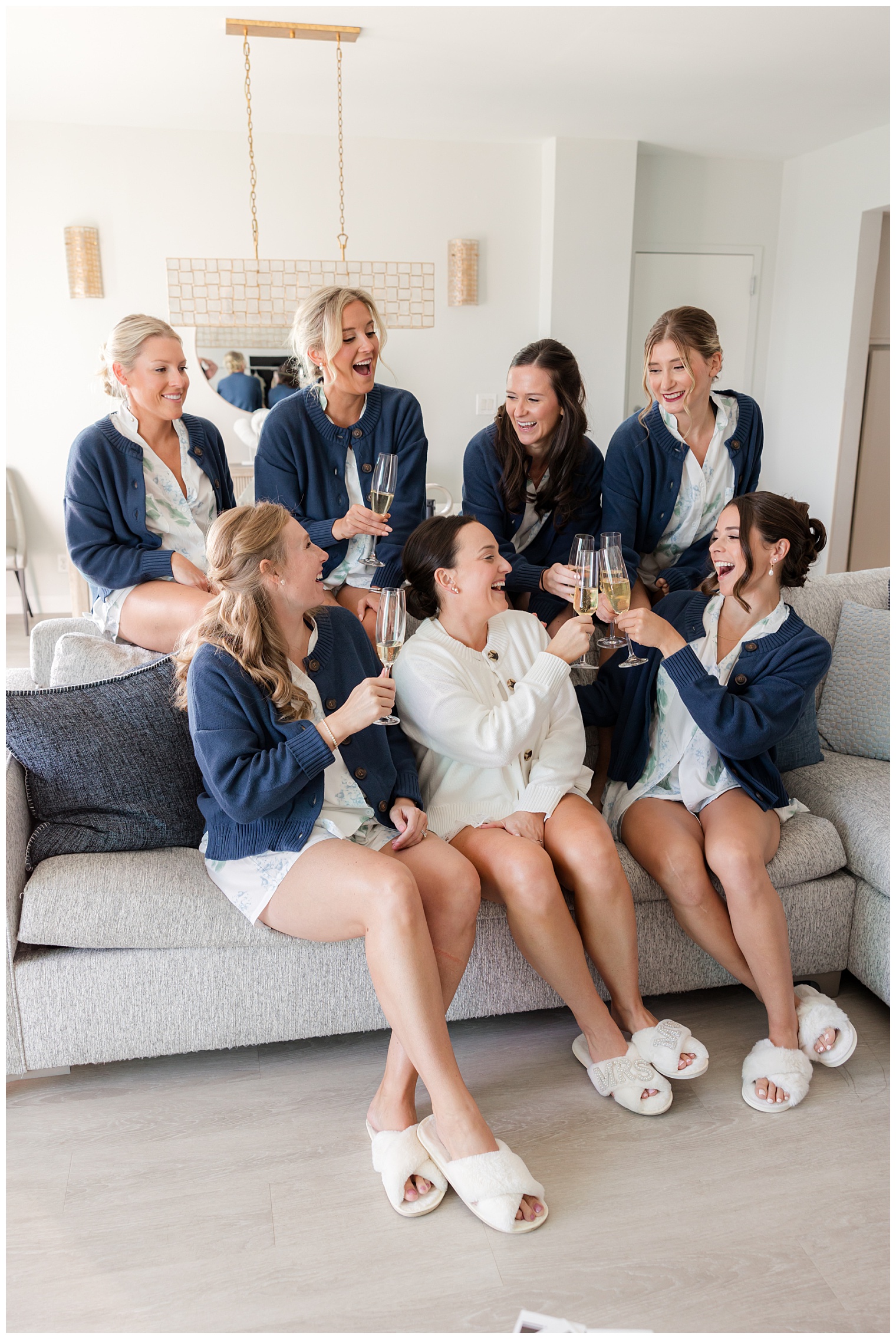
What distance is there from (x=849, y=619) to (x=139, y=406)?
2015 mm

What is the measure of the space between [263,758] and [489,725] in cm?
48

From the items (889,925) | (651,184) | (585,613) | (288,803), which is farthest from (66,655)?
(651,184)

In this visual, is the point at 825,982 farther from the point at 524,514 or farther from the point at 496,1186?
the point at 524,514

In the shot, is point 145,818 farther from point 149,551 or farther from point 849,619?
point 849,619

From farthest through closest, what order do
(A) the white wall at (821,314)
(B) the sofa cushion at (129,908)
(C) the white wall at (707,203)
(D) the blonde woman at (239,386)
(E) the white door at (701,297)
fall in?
1. (E) the white door at (701,297)
2. (C) the white wall at (707,203)
3. (D) the blonde woman at (239,386)
4. (A) the white wall at (821,314)
5. (B) the sofa cushion at (129,908)

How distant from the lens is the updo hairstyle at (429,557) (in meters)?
2.20

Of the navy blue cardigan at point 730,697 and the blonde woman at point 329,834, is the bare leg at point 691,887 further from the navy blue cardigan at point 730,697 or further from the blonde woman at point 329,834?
the blonde woman at point 329,834

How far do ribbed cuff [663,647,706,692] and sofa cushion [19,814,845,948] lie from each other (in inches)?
24.2

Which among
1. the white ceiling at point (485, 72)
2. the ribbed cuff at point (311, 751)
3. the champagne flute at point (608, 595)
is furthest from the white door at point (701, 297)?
the ribbed cuff at point (311, 751)

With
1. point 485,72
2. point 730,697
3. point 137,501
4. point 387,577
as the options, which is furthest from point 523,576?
point 485,72

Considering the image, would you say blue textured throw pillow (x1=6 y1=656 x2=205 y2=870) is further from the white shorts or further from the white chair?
the white chair

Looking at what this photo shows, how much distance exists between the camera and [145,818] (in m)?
2.12

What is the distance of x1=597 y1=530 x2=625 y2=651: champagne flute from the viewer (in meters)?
2.00

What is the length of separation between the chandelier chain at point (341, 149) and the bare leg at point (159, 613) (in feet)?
7.95
